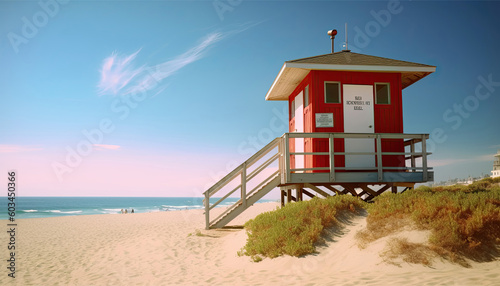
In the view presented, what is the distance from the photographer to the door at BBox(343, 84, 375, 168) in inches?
484

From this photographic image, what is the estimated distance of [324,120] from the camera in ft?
40.1

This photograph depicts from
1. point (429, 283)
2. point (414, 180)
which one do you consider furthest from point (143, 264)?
point (414, 180)

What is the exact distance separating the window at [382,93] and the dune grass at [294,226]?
435cm

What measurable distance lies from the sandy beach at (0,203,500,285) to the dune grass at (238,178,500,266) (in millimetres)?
267

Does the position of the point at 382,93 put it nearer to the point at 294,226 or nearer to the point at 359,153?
the point at 359,153

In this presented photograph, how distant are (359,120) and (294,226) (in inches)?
214

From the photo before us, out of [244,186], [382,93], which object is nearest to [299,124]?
[382,93]

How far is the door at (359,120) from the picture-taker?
12.3m

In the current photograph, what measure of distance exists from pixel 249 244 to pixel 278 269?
1565mm

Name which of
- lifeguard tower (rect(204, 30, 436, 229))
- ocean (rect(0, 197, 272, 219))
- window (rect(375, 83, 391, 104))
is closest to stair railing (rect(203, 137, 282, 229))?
lifeguard tower (rect(204, 30, 436, 229))

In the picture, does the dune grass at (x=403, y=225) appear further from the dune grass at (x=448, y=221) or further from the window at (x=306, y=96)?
the window at (x=306, y=96)

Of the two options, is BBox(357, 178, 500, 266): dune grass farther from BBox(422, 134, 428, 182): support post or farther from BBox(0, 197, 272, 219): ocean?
BBox(0, 197, 272, 219): ocean

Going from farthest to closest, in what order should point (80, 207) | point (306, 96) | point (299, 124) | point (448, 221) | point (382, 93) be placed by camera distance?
point (80, 207), point (299, 124), point (306, 96), point (382, 93), point (448, 221)

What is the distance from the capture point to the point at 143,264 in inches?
372
